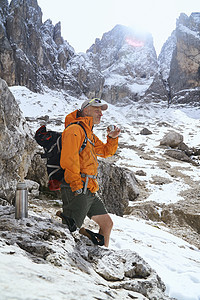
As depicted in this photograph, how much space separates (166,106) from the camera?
8156 cm

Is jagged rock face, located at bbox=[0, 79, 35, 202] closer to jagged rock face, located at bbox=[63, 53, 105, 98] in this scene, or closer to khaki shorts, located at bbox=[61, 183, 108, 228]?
khaki shorts, located at bbox=[61, 183, 108, 228]

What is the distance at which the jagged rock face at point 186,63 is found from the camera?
79.1m

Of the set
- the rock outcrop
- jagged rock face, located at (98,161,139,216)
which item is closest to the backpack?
jagged rock face, located at (98,161,139,216)

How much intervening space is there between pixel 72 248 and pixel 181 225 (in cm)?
791

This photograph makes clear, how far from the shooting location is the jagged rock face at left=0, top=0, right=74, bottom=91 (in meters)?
59.9

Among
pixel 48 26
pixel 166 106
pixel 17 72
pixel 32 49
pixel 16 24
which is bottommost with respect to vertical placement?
pixel 166 106

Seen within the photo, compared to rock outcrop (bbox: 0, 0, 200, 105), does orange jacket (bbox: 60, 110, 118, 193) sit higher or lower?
lower

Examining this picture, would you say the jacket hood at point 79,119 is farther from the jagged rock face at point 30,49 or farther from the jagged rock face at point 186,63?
the jagged rock face at point 186,63

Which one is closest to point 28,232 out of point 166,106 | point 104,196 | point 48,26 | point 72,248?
point 72,248

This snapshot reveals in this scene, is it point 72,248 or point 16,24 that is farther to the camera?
point 16,24

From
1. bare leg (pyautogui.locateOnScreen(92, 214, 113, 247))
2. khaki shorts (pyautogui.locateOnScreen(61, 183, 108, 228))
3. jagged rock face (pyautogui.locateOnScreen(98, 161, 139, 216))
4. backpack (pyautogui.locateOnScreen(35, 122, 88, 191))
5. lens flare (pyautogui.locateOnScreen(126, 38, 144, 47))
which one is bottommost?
jagged rock face (pyautogui.locateOnScreen(98, 161, 139, 216))

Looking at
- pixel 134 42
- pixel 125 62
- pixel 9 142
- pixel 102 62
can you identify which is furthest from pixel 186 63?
pixel 9 142

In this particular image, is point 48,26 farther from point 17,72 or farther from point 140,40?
point 140,40

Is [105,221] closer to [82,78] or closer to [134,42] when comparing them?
[82,78]
